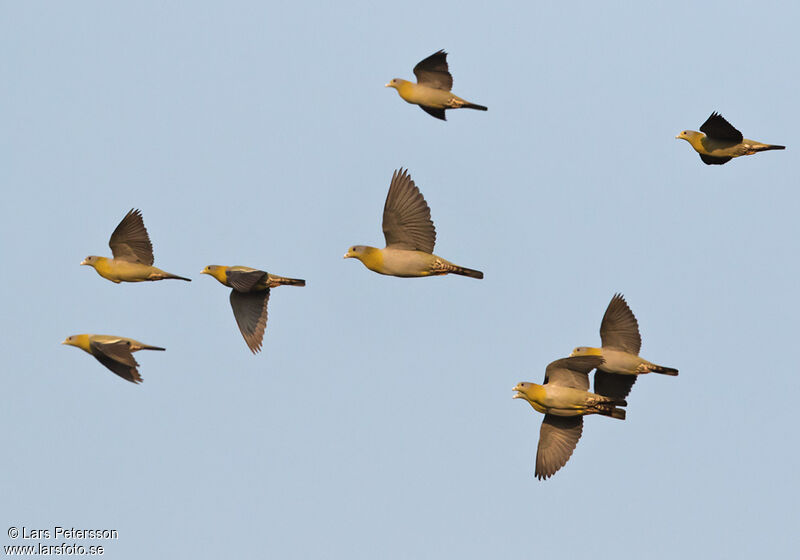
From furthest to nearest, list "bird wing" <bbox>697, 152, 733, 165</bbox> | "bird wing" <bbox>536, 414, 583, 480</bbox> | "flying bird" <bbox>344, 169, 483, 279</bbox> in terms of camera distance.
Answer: "bird wing" <bbox>697, 152, 733, 165</bbox>
"bird wing" <bbox>536, 414, 583, 480</bbox>
"flying bird" <bbox>344, 169, 483, 279</bbox>

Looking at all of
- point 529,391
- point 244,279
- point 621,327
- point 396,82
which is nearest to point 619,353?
point 621,327

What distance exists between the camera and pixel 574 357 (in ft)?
80.6

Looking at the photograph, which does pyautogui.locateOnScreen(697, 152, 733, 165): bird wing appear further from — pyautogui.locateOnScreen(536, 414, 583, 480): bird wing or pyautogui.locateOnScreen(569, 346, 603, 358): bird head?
pyautogui.locateOnScreen(536, 414, 583, 480): bird wing

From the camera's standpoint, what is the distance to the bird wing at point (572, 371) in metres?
24.6

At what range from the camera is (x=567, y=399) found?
24641 millimetres

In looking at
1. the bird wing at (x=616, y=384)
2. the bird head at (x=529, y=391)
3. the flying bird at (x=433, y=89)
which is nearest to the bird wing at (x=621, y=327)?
the bird wing at (x=616, y=384)

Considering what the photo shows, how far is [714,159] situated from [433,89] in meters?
6.12

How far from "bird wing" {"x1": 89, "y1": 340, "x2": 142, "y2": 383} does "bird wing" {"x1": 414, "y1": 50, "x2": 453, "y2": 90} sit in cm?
843

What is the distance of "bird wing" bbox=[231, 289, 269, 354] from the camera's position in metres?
26.9

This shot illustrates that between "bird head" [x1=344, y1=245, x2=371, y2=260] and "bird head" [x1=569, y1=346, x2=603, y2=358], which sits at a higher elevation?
"bird head" [x1=344, y1=245, x2=371, y2=260]

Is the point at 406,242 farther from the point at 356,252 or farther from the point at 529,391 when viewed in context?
the point at 529,391


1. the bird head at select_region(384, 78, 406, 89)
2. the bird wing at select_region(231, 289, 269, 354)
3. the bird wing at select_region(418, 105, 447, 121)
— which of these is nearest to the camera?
the bird wing at select_region(231, 289, 269, 354)

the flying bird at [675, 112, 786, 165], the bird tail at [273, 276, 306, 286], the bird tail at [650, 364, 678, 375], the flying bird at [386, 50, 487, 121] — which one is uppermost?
the flying bird at [386, 50, 487, 121]

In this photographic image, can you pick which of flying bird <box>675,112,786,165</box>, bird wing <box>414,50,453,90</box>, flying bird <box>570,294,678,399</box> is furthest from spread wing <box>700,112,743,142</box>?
bird wing <box>414,50,453,90</box>
